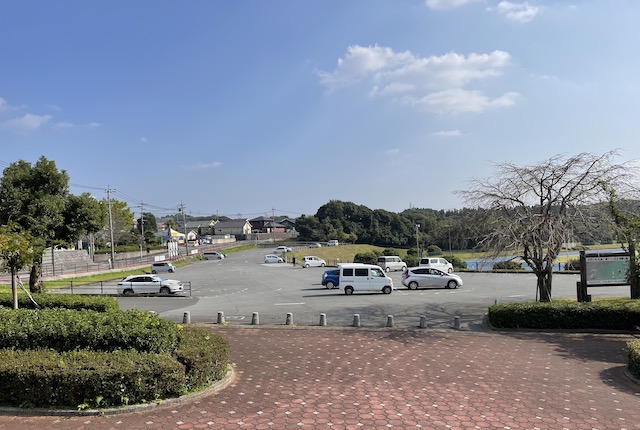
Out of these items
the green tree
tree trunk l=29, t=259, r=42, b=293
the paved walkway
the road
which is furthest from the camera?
tree trunk l=29, t=259, r=42, b=293

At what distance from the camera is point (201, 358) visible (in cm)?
780

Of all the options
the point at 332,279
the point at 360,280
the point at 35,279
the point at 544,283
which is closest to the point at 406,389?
the point at 544,283

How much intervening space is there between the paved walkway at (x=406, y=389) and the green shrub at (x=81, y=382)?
291mm

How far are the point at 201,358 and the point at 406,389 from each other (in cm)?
376

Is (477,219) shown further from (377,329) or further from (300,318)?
(300,318)

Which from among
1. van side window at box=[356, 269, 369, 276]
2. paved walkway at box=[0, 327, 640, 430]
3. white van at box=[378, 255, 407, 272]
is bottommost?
white van at box=[378, 255, 407, 272]

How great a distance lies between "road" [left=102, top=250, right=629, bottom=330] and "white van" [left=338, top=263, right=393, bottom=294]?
19.9 inches

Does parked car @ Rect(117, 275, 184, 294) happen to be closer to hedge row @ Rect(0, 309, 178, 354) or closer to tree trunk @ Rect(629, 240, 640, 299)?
hedge row @ Rect(0, 309, 178, 354)

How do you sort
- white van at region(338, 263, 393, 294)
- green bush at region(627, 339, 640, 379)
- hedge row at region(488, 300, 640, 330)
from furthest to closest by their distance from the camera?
1. white van at region(338, 263, 393, 294)
2. hedge row at region(488, 300, 640, 330)
3. green bush at region(627, 339, 640, 379)

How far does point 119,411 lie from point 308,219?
4013 inches

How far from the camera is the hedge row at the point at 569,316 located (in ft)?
47.8

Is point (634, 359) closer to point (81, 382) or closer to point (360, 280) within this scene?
point (81, 382)

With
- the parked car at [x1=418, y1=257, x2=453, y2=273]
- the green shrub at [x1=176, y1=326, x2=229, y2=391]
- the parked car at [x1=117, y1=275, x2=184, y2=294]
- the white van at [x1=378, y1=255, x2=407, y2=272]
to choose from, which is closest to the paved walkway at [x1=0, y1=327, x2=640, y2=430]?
the green shrub at [x1=176, y1=326, x2=229, y2=391]

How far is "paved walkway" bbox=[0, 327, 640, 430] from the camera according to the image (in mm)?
6566
